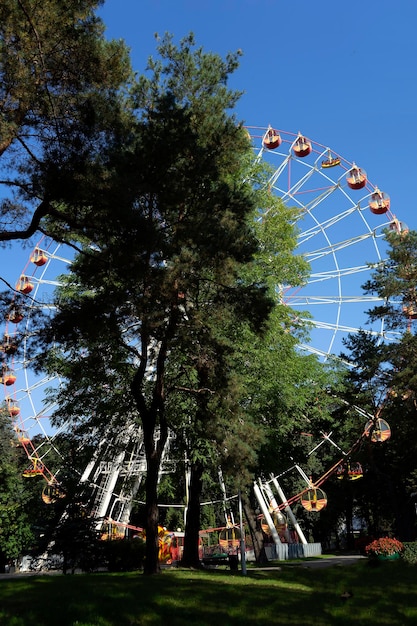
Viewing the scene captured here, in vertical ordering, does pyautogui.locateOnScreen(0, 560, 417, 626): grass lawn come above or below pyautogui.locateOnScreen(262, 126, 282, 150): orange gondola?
below

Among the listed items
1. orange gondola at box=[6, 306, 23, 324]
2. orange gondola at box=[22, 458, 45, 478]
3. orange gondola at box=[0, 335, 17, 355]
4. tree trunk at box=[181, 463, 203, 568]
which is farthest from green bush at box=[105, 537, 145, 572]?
orange gondola at box=[22, 458, 45, 478]

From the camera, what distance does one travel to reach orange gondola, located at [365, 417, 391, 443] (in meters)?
26.8

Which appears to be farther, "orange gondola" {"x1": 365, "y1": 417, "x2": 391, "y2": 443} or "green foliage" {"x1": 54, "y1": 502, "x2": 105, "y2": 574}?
"orange gondola" {"x1": 365, "y1": 417, "x2": 391, "y2": 443}

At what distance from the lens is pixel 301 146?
101ft

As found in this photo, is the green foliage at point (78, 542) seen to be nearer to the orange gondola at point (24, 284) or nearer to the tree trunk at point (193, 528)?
the tree trunk at point (193, 528)

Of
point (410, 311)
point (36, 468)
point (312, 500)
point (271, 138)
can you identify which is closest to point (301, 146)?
point (271, 138)

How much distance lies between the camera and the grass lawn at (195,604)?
310 inches

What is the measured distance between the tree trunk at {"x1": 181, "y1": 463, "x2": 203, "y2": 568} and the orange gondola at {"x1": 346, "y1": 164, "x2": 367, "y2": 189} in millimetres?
18237

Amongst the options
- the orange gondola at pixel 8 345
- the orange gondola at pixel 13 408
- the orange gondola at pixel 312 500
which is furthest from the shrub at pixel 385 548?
the orange gondola at pixel 13 408

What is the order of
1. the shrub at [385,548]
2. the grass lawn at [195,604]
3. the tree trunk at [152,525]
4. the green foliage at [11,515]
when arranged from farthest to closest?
the green foliage at [11,515] → the shrub at [385,548] → the tree trunk at [152,525] → the grass lawn at [195,604]

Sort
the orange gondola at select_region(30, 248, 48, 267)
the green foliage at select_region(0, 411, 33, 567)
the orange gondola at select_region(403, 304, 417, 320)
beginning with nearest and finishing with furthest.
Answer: the orange gondola at select_region(403, 304, 417, 320) < the orange gondola at select_region(30, 248, 48, 267) < the green foliage at select_region(0, 411, 33, 567)

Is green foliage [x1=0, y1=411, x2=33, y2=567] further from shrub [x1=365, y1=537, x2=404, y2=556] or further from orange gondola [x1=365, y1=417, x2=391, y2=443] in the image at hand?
shrub [x1=365, y1=537, x2=404, y2=556]

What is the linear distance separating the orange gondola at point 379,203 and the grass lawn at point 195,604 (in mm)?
21562

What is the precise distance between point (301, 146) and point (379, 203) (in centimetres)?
516
